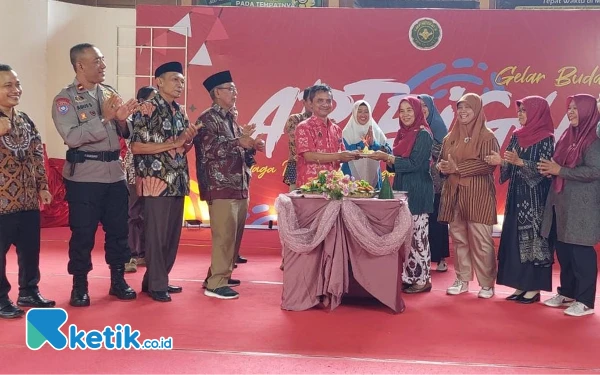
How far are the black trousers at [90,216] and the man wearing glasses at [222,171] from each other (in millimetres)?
552

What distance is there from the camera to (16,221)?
3.89 metres

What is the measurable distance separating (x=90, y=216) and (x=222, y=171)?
888 mm

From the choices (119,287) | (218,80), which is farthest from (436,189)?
(119,287)

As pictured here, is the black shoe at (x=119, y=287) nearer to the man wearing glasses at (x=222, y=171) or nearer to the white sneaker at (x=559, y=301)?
the man wearing glasses at (x=222, y=171)

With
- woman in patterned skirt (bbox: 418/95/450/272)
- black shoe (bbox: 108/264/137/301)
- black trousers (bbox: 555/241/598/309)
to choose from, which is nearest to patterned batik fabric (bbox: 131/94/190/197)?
black shoe (bbox: 108/264/137/301)

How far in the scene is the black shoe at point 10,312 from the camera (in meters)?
3.79

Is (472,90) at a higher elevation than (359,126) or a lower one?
higher

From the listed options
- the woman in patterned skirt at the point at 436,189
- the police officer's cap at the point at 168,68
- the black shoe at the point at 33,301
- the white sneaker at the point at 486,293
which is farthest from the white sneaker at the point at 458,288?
the black shoe at the point at 33,301

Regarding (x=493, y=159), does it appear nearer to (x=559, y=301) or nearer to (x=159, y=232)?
(x=559, y=301)

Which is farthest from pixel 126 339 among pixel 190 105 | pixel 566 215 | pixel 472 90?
pixel 472 90

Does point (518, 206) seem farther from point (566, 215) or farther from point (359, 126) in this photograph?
point (359, 126)

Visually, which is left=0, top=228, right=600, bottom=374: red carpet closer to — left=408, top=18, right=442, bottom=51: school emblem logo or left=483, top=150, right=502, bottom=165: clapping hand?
left=483, top=150, right=502, bottom=165: clapping hand

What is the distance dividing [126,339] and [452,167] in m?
2.45

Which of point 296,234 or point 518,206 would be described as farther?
point 518,206
